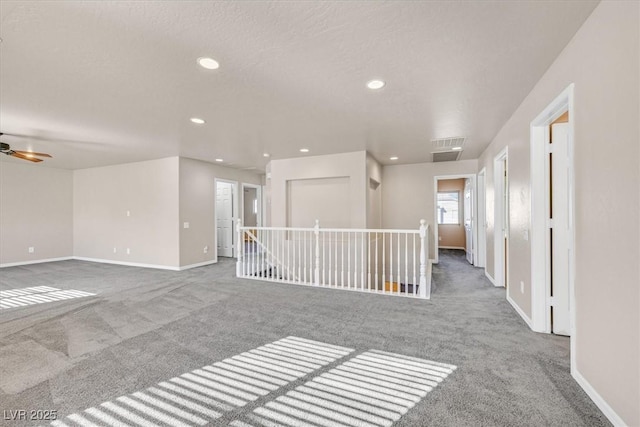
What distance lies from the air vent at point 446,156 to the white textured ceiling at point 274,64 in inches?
55.8

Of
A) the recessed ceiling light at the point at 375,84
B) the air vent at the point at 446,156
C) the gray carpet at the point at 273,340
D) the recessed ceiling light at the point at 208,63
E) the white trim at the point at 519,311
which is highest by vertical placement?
the recessed ceiling light at the point at 208,63

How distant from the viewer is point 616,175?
1.53 meters

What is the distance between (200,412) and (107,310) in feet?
8.66

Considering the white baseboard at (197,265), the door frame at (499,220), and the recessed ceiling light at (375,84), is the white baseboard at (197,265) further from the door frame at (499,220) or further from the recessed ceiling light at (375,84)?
the door frame at (499,220)

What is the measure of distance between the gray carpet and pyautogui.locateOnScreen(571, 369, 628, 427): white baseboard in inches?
1.4

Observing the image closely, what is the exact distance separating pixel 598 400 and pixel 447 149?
4452mm

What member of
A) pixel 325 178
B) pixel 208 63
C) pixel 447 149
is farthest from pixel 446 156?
pixel 208 63

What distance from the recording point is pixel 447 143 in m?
4.94

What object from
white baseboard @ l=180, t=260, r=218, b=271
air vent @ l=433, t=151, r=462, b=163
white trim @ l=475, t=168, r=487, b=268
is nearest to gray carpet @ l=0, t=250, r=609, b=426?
white baseboard @ l=180, t=260, r=218, b=271

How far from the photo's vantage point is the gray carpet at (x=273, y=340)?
1.72 metres

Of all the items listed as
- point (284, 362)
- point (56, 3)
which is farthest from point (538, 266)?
point (56, 3)

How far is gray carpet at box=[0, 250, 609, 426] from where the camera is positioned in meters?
1.72

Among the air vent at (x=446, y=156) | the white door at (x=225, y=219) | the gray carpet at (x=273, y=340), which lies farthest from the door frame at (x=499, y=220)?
the white door at (x=225, y=219)

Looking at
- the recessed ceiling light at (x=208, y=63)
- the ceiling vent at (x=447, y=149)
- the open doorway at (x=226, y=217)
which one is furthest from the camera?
the open doorway at (x=226, y=217)
